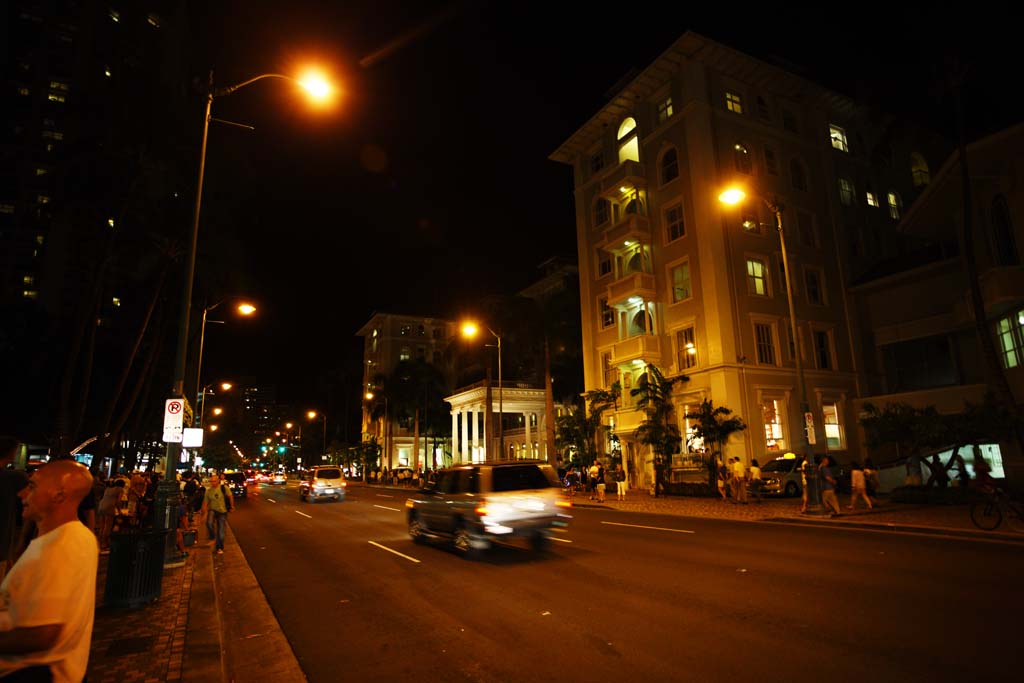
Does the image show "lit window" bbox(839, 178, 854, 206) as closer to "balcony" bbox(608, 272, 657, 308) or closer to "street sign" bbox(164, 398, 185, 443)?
"balcony" bbox(608, 272, 657, 308)

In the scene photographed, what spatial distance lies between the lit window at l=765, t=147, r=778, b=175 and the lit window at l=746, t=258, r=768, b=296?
19.9 ft

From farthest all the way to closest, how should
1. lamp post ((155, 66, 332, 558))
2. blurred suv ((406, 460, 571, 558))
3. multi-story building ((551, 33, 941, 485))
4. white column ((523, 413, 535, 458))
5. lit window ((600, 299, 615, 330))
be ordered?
white column ((523, 413, 535, 458)), lit window ((600, 299, 615, 330)), multi-story building ((551, 33, 941, 485)), blurred suv ((406, 460, 571, 558)), lamp post ((155, 66, 332, 558))

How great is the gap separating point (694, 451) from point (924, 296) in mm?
15066

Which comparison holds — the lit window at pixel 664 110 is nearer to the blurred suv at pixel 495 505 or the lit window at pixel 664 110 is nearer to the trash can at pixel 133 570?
the blurred suv at pixel 495 505

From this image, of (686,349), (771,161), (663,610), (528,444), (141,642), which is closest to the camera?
(141,642)

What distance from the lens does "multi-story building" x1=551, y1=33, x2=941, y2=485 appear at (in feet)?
97.1

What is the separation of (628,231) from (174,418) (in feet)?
90.7

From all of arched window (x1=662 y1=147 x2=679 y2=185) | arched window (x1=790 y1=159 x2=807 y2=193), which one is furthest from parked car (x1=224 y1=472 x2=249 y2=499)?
arched window (x1=790 y1=159 x2=807 y2=193)

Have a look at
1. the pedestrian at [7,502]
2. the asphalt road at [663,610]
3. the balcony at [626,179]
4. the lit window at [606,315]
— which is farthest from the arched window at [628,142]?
the pedestrian at [7,502]

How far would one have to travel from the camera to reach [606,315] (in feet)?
122

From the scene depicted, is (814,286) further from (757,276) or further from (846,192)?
(846,192)

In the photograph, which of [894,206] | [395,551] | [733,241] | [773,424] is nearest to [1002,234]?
[733,241]

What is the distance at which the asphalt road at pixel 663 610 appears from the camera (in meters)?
5.23

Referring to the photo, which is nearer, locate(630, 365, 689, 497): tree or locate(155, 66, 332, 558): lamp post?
locate(155, 66, 332, 558): lamp post
